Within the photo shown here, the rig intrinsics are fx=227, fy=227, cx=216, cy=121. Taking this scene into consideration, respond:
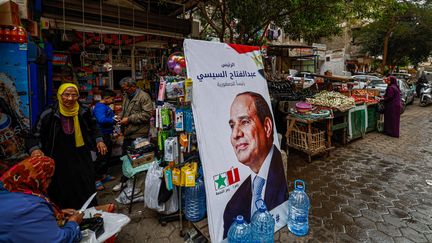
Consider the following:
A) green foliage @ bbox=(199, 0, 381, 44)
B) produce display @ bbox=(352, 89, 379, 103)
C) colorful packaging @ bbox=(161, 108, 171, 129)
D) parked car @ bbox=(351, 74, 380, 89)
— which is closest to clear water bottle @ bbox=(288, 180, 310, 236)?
colorful packaging @ bbox=(161, 108, 171, 129)

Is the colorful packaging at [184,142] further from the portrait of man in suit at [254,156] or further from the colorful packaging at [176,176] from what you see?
the portrait of man in suit at [254,156]

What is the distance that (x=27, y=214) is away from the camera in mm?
1424

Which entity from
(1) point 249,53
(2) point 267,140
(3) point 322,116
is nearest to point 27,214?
(2) point 267,140

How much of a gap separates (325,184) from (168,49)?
6.27 meters

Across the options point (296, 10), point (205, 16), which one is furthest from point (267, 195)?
point (296, 10)

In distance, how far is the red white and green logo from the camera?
242cm

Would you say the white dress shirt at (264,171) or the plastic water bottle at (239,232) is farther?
the white dress shirt at (264,171)

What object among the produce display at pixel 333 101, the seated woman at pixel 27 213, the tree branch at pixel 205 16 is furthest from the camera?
the tree branch at pixel 205 16

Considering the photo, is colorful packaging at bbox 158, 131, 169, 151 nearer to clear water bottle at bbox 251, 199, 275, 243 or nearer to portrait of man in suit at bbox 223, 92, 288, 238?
portrait of man in suit at bbox 223, 92, 288, 238

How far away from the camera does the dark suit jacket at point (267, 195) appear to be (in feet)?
8.20

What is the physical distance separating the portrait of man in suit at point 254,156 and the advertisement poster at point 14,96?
3197 millimetres

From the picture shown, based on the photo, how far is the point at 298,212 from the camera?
2920 mm

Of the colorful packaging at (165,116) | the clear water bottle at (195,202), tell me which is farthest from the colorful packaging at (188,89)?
the clear water bottle at (195,202)

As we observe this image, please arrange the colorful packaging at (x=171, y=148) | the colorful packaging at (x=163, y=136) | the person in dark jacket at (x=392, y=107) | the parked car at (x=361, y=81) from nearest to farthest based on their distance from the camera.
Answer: the colorful packaging at (x=171, y=148), the colorful packaging at (x=163, y=136), the person in dark jacket at (x=392, y=107), the parked car at (x=361, y=81)
